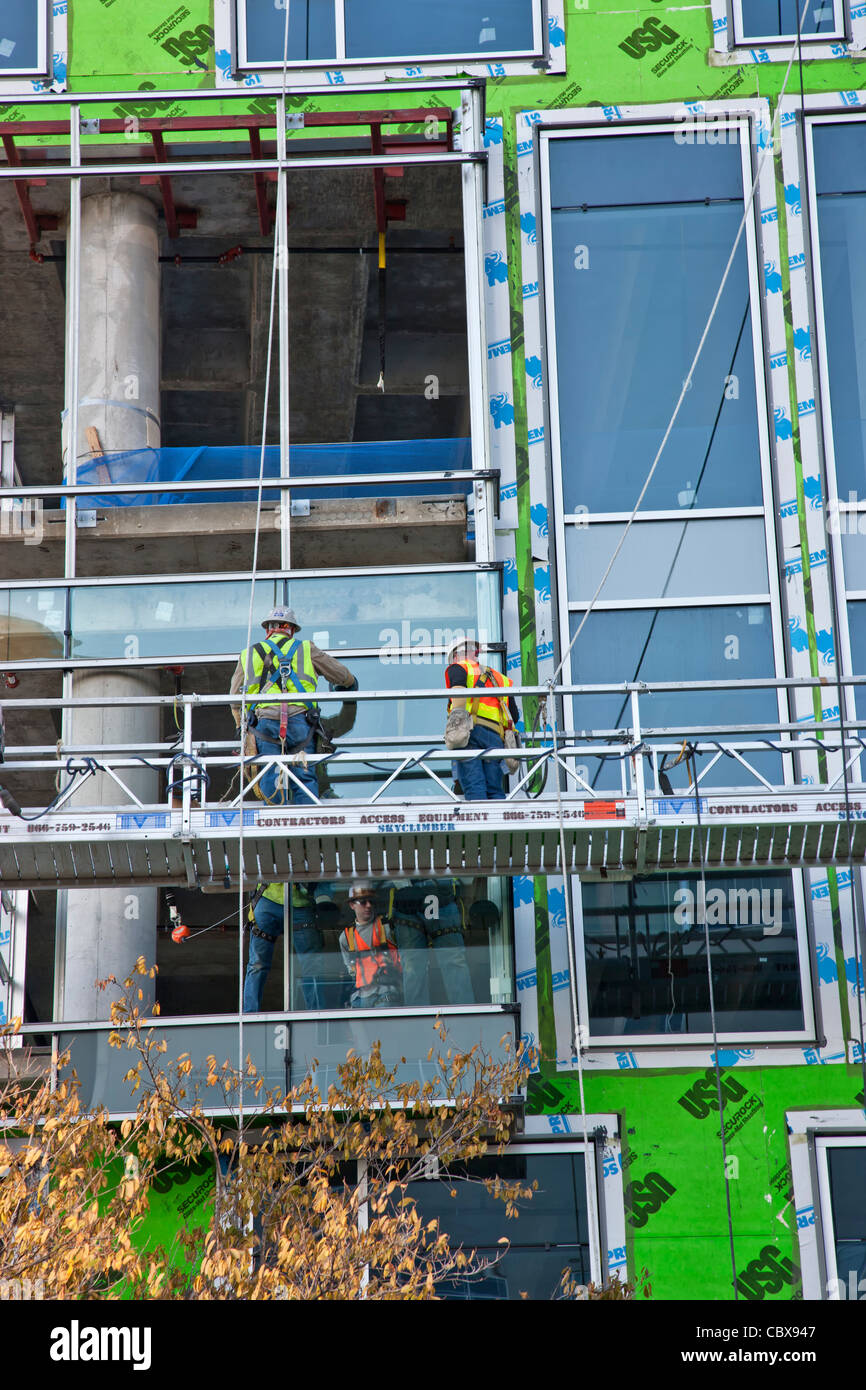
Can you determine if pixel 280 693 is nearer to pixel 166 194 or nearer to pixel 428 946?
pixel 428 946

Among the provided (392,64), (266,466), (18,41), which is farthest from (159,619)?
(18,41)

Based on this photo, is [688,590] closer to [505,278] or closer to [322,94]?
[505,278]

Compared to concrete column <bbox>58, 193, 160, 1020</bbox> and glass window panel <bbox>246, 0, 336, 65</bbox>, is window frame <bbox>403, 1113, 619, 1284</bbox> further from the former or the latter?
glass window panel <bbox>246, 0, 336, 65</bbox>

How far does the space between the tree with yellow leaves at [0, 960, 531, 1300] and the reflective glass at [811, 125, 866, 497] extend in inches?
287

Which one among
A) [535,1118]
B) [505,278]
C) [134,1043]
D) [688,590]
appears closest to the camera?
[134,1043]

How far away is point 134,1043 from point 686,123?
1156cm

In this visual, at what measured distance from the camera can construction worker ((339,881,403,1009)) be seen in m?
14.7

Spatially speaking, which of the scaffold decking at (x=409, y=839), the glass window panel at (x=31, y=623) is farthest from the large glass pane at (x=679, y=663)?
the glass window panel at (x=31, y=623)

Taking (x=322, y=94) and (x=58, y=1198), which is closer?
(x=58, y=1198)

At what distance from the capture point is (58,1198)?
10734 mm

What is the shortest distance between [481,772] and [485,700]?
626mm

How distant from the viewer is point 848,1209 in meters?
14.8

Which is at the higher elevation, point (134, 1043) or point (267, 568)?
point (267, 568)

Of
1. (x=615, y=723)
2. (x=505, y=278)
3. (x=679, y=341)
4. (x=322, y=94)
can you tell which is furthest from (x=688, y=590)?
(x=322, y=94)
